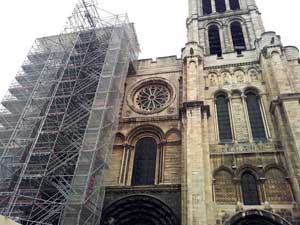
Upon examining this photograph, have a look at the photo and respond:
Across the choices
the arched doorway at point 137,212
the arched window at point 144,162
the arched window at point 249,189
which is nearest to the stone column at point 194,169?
the arched doorway at point 137,212

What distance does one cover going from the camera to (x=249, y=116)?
14336 mm

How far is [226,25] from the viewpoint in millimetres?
19828

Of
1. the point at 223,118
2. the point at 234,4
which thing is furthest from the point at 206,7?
the point at 223,118

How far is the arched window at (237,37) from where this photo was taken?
18438 millimetres

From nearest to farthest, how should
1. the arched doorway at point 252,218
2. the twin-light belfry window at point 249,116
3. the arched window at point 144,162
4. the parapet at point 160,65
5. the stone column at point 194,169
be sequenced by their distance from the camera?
the stone column at point 194,169
the arched doorway at point 252,218
the arched window at point 144,162
the twin-light belfry window at point 249,116
the parapet at point 160,65

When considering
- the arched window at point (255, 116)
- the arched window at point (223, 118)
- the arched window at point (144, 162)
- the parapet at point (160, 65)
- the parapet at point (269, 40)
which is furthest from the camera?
the parapet at point (160, 65)

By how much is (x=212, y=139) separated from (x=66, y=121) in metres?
7.35

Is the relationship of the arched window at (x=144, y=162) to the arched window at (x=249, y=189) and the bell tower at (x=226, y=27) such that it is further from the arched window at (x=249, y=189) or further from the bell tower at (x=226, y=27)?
the bell tower at (x=226, y=27)

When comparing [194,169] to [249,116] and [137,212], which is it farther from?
Answer: [249,116]

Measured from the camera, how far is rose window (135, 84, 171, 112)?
16344mm

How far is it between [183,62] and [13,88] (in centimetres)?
1054

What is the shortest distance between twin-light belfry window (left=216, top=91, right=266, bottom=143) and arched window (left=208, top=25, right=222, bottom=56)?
4.45 m

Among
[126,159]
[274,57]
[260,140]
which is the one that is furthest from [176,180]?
[274,57]

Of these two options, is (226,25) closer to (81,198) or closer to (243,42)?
(243,42)
